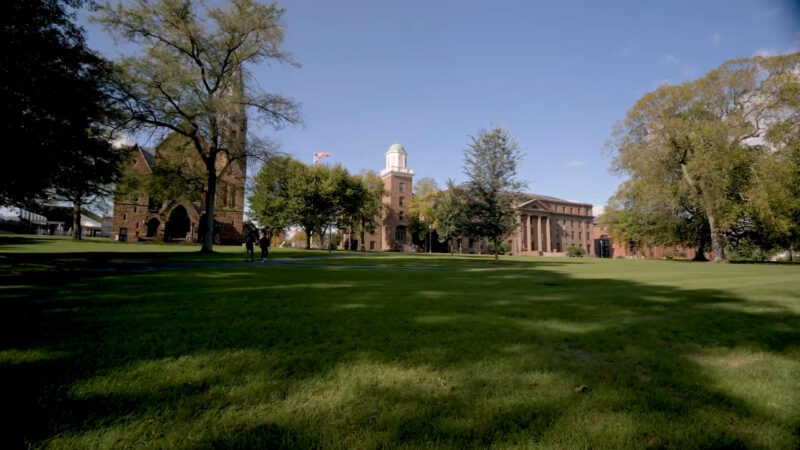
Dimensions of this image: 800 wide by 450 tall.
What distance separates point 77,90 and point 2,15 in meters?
2.84

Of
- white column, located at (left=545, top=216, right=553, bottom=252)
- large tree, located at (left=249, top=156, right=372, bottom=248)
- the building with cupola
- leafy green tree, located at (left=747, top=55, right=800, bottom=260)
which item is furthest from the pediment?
leafy green tree, located at (left=747, top=55, right=800, bottom=260)

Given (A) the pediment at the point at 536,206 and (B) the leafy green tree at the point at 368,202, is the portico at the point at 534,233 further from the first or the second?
(B) the leafy green tree at the point at 368,202

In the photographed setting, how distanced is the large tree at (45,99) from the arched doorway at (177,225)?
43965 mm

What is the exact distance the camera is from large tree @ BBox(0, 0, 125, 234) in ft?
37.4

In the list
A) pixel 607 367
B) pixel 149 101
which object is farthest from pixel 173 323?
pixel 149 101

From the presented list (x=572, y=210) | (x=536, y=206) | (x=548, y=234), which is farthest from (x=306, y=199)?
(x=572, y=210)

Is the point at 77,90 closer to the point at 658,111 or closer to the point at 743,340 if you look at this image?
the point at 743,340

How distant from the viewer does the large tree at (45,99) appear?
37.4 feet

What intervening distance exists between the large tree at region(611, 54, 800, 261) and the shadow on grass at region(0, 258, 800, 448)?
36.5 m

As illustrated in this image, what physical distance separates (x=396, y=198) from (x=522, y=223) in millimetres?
34327

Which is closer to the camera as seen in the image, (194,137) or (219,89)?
(194,137)

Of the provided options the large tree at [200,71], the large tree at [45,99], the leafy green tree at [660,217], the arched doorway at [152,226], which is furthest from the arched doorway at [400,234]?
the large tree at [45,99]

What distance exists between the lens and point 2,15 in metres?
10.6

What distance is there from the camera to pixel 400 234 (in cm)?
8538
